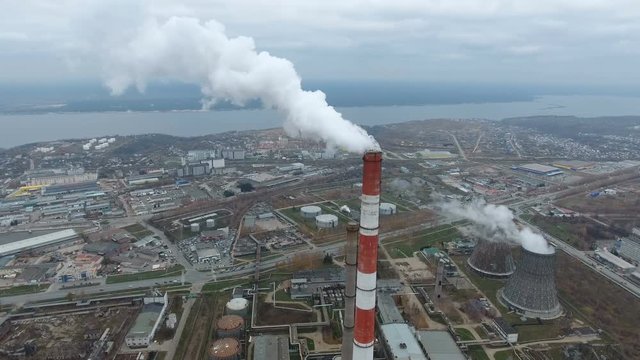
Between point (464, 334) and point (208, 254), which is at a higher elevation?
point (208, 254)

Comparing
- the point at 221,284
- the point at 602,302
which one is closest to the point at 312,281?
the point at 221,284

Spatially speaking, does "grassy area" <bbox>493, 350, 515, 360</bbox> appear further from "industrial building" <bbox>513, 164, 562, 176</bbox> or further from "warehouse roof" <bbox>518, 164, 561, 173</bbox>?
"warehouse roof" <bbox>518, 164, 561, 173</bbox>

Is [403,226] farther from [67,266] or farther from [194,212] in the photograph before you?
[67,266]

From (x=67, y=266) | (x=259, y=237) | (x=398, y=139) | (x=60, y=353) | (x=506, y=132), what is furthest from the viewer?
(x=506, y=132)

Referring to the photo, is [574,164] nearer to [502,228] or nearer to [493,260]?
[502,228]

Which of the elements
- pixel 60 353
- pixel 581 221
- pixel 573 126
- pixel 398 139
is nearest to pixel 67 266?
pixel 60 353

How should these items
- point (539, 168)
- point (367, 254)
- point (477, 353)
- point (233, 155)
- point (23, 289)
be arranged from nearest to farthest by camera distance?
point (367, 254) → point (477, 353) → point (23, 289) → point (539, 168) → point (233, 155)

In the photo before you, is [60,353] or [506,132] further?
[506,132]
